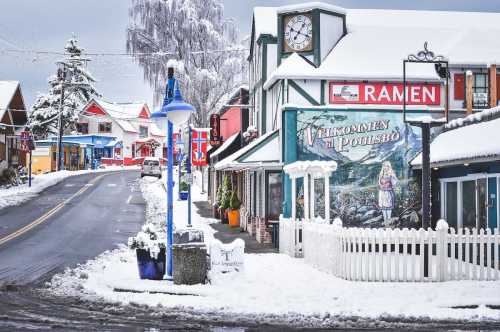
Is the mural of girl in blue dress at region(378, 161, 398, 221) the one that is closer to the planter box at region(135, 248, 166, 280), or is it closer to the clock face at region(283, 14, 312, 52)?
the clock face at region(283, 14, 312, 52)

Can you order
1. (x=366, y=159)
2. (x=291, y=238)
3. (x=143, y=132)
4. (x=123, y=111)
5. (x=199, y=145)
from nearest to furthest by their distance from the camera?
(x=291, y=238)
(x=366, y=159)
(x=199, y=145)
(x=123, y=111)
(x=143, y=132)

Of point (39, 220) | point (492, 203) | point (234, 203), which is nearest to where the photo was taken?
point (492, 203)

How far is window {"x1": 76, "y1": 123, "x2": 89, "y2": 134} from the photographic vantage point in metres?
82.5

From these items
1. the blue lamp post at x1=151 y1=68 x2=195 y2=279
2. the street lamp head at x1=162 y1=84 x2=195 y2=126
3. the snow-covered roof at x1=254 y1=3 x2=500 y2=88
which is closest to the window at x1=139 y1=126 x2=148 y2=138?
the snow-covered roof at x1=254 y1=3 x2=500 y2=88

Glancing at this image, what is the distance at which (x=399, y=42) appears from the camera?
26312mm

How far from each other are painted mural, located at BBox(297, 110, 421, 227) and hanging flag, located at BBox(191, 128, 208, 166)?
14.8 metres

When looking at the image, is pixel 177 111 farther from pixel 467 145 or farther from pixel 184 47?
pixel 184 47

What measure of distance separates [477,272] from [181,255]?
6.14 meters

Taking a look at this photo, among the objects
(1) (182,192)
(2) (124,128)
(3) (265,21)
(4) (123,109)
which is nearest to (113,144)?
(2) (124,128)

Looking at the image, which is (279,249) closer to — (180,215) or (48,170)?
(180,215)

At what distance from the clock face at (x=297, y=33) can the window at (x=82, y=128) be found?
201 feet

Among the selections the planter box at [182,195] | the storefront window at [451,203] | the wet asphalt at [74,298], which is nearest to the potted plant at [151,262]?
the wet asphalt at [74,298]

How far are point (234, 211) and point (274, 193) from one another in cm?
567

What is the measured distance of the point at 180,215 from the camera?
31062 mm
